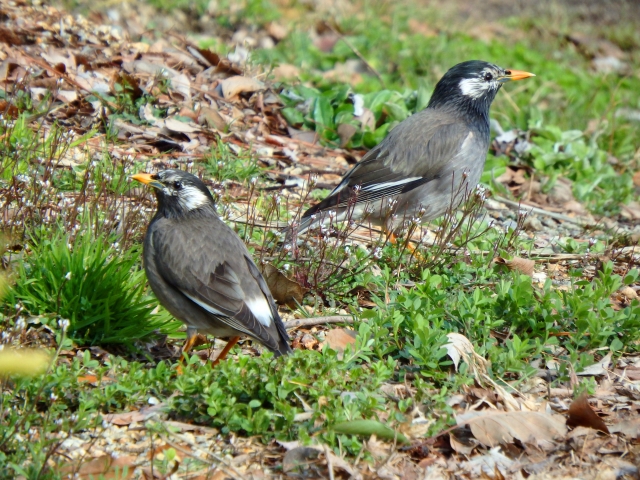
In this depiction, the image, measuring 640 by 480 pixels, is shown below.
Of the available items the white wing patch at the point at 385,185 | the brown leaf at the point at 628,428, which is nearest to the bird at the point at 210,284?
the brown leaf at the point at 628,428

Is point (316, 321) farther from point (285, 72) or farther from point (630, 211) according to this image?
point (285, 72)

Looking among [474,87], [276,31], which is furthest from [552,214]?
[276,31]

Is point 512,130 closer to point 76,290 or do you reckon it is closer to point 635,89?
point 635,89

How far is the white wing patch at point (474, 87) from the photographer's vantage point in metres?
7.37

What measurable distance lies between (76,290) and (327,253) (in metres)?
1.65

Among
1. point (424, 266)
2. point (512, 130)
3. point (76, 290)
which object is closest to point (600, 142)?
point (512, 130)

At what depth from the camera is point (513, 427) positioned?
3918 mm

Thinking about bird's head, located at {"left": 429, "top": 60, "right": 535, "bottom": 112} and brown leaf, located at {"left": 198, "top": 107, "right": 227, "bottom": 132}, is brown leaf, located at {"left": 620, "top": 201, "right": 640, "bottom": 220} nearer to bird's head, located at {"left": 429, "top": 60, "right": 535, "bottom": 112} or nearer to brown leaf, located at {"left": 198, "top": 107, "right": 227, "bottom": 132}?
bird's head, located at {"left": 429, "top": 60, "right": 535, "bottom": 112}

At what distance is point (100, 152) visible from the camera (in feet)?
22.2

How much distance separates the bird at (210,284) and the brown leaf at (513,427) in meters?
1.03

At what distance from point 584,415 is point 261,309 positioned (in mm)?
1701

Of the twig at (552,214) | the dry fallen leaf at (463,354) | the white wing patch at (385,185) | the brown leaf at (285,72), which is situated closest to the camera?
the dry fallen leaf at (463,354)

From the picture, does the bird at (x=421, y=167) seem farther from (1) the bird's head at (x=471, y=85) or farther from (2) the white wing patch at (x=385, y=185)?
(1) the bird's head at (x=471, y=85)

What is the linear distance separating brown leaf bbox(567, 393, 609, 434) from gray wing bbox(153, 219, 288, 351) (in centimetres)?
146
